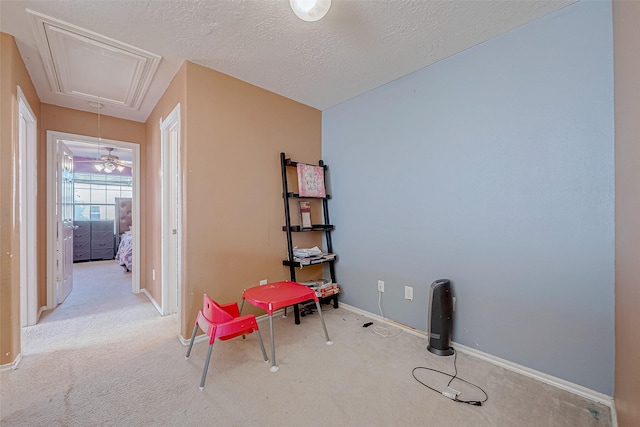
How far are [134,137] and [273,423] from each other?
149 inches

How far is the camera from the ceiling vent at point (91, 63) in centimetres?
184

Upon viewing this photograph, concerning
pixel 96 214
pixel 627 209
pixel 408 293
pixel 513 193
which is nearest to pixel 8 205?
pixel 408 293

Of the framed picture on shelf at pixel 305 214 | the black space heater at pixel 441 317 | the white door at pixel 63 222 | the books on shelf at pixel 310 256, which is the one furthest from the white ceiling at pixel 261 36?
the black space heater at pixel 441 317

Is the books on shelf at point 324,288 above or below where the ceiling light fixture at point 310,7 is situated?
below

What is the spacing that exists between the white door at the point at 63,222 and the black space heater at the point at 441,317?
4.17m

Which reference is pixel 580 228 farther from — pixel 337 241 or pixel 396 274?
pixel 337 241

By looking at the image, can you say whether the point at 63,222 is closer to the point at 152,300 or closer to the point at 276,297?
the point at 152,300

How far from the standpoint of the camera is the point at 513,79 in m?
1.82

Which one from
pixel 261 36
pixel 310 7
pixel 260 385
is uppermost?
pixel 261 36

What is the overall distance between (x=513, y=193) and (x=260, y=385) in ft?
7.05

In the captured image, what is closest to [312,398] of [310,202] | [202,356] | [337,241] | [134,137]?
[202,356]

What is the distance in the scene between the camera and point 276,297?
2.06 meters

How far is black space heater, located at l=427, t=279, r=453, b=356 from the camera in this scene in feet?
6.53

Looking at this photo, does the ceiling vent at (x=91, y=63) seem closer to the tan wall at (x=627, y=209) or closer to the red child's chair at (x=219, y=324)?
the red child's chair at (x=219, y=324)
